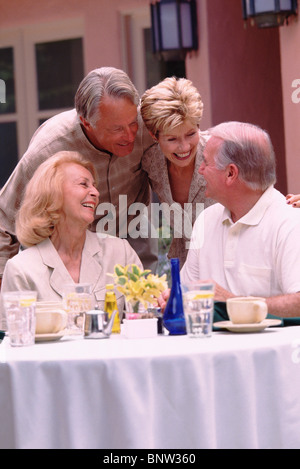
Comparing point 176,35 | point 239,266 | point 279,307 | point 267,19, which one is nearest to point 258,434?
point 279,307

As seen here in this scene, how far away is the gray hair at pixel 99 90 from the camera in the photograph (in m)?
3.39

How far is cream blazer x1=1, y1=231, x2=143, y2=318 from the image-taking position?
307 centimetres

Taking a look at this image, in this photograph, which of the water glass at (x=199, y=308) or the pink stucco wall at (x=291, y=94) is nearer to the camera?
the water glass at (x=199, y=308)

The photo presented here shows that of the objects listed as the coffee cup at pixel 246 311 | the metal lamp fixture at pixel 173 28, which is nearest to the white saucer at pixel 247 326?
the coffee cup at pixel 246 311

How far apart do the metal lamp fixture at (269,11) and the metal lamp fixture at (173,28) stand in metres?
0.78

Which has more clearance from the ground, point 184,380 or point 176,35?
point 176,35

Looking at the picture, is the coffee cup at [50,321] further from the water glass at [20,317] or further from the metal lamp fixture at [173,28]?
the metal lamp fixture at [173,28]

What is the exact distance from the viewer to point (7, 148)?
7.18 m

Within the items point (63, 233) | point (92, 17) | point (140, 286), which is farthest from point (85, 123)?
point (92, 17)

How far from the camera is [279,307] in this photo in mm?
2721

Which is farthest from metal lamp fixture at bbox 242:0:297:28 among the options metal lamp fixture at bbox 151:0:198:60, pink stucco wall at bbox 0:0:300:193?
pink stucco wall at bbox 0:0:300:193

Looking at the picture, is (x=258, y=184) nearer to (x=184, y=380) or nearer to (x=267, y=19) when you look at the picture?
(x=184, y=380)

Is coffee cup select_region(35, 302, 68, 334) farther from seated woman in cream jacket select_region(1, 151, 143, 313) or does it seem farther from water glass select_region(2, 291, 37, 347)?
seated woman in cream jacket select_region(1, 151, 143, 313)

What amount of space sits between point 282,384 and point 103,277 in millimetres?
1129
